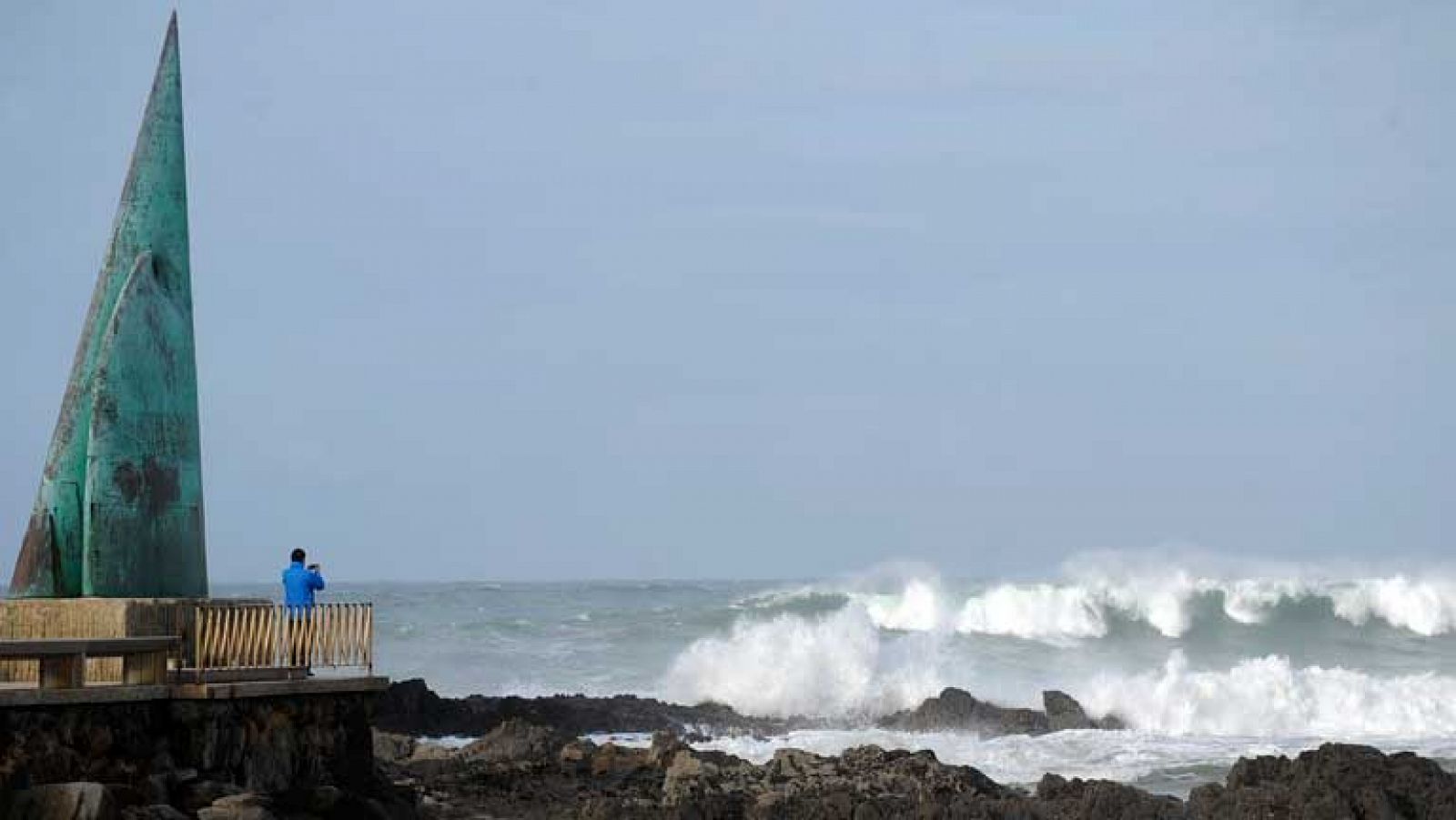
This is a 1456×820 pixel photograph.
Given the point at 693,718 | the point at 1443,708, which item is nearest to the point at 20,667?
the point at 693,718

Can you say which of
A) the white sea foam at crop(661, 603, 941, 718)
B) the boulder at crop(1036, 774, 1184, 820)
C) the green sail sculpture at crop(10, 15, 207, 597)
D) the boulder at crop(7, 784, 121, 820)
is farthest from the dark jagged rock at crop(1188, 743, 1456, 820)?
the white sea foam at crop(661, 603, 941, 718)

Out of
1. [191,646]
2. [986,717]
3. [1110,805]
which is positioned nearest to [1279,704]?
[986,717]

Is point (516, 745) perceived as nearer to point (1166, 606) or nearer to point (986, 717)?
point (986, 717)

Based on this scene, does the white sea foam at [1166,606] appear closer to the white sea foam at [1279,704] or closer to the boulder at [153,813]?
the white sea foam at [1279,704]

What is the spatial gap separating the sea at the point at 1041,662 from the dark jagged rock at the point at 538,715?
45.6 inches

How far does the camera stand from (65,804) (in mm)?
14109

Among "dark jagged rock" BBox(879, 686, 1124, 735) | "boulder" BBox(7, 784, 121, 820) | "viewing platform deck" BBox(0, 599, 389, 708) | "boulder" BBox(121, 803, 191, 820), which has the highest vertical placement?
"viewing platform deck" BBox(0, 599, 389, 708)

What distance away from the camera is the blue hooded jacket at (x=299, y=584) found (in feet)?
58.3

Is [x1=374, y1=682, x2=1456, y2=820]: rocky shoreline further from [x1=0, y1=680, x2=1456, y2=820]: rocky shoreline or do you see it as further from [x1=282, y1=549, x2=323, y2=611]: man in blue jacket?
[x1=282, y1=549, x2=323, y2=611]: man in blue jacket

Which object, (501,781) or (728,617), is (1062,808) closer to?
(501,781)

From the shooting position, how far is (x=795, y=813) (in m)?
19.0

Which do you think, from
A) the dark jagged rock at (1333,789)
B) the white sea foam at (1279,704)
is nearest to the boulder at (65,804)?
the dark jagged rock at (1333,789)

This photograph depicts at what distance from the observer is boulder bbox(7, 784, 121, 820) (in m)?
14.1

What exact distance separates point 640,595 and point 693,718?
182 feet
